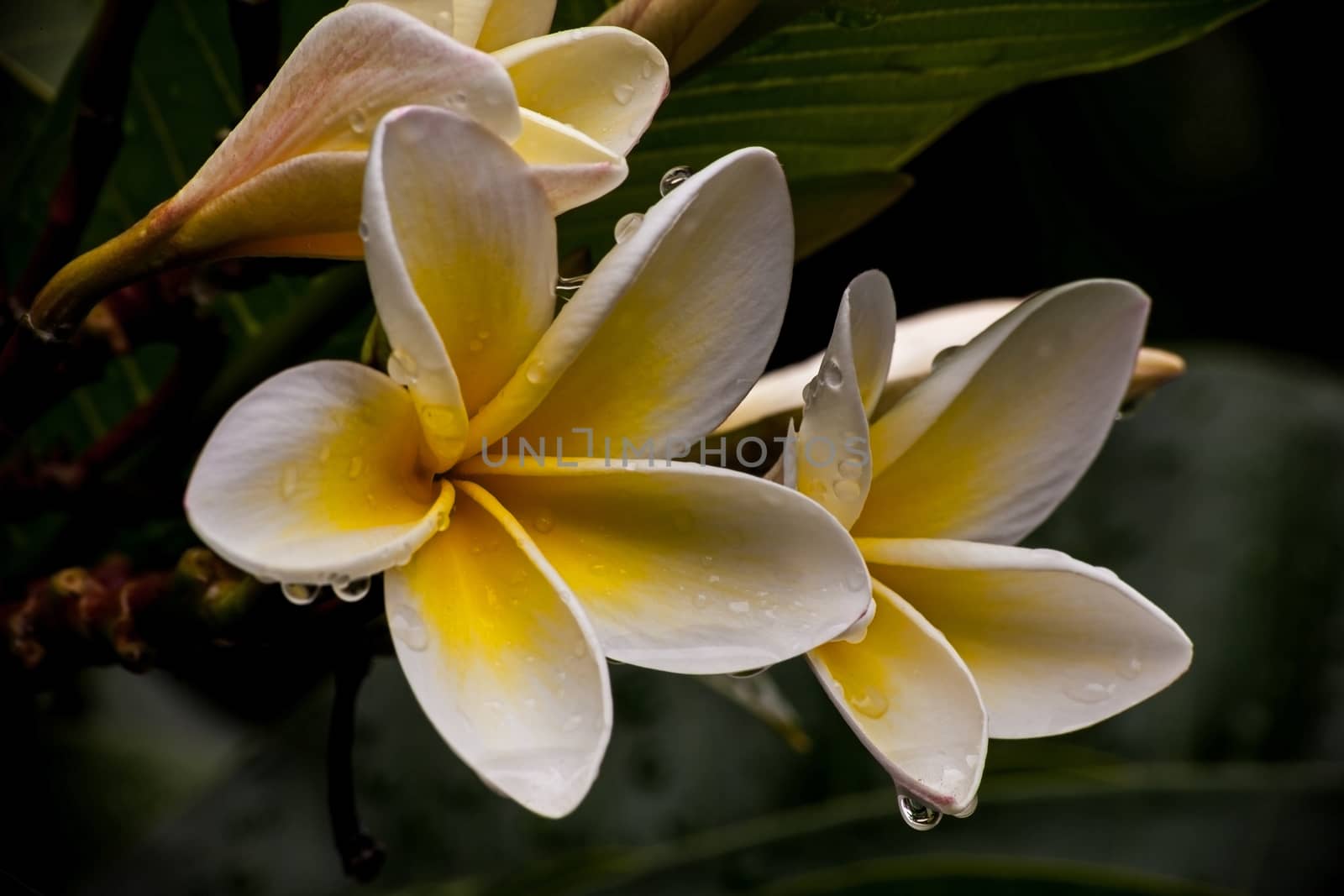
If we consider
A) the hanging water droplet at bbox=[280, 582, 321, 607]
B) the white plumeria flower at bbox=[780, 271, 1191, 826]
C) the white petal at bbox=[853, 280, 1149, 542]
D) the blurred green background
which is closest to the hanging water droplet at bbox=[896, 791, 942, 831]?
the white plumeria flower at bbox=[780, 271, 1191, 826]

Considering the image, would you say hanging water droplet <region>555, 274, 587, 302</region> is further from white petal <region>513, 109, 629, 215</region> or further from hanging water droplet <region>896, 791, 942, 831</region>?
hanging water droplet <region>896, 791, 942, 831</region>

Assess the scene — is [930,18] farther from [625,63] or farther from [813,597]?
[813,597]

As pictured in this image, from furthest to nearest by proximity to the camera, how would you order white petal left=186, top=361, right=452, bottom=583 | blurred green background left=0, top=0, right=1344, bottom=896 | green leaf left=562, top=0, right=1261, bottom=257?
blurred green background left=0, top=0, right=1344, bottom=896 < green leaf left=562, top=0, right=1261, bottom=257 < white petal left=186, top=361, right=452, bottom=583

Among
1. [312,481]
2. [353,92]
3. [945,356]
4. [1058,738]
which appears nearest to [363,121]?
[353,92]

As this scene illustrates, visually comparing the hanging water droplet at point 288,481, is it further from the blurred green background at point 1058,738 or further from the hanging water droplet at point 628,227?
the blurred green background at point 1058,738

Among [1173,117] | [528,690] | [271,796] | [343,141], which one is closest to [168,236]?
[343,141]

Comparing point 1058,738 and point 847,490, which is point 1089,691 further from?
point 1058,738
